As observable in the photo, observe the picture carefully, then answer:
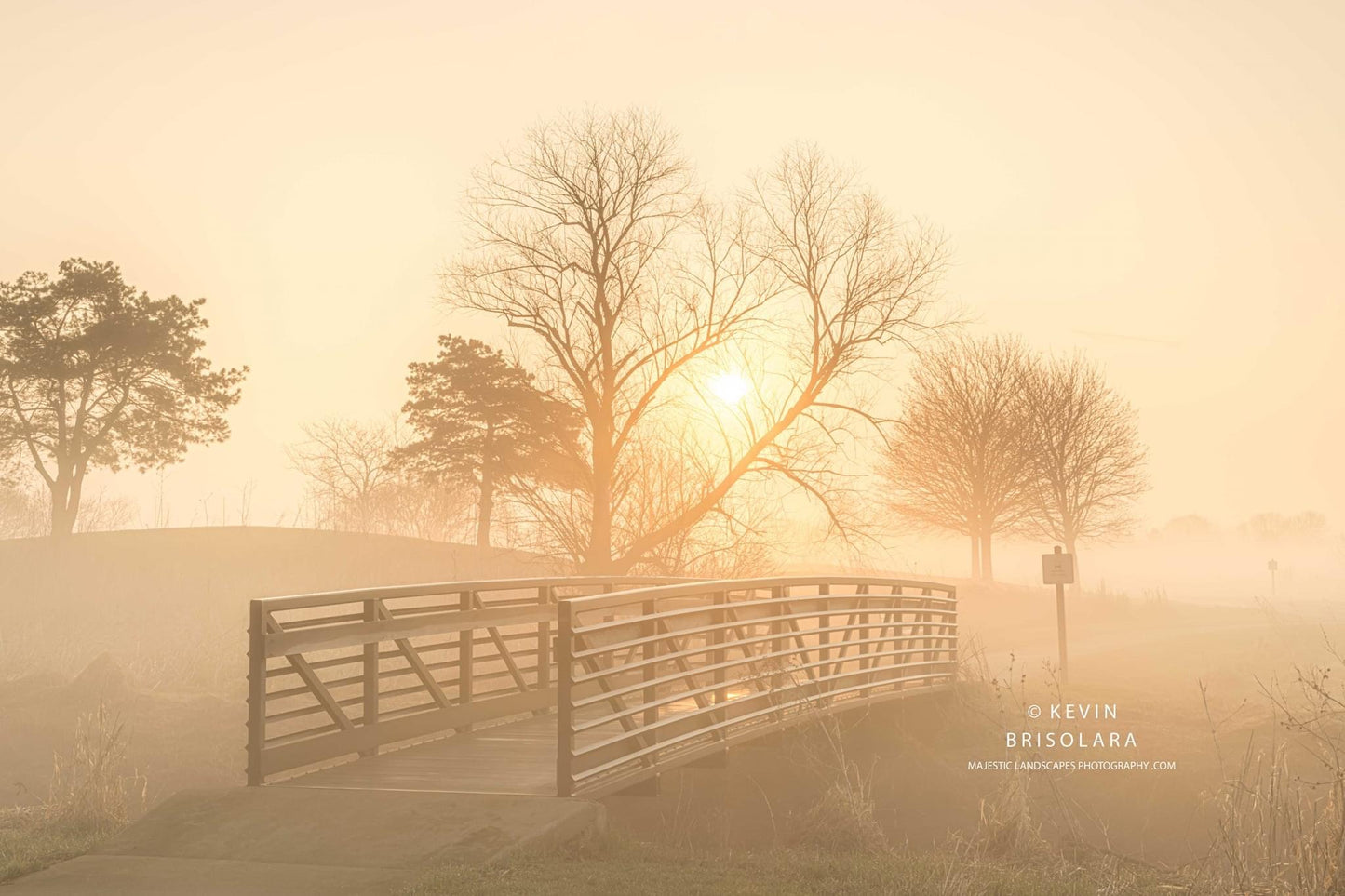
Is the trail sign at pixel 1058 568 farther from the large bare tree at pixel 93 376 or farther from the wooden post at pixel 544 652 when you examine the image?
the large bare tree at pixel 93 376

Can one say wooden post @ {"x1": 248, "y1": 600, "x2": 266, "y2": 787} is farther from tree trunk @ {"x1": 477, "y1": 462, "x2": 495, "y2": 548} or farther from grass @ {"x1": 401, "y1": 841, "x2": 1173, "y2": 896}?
tree trunk @ {"x1": 477, "y1": 462, "x2": 495, "y2": 548}

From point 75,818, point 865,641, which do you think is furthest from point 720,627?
point 75,818

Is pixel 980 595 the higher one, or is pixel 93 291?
pixel 93 291

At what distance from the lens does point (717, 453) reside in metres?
26.8

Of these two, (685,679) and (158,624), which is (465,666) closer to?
(685,679)

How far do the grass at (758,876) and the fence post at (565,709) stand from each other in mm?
551

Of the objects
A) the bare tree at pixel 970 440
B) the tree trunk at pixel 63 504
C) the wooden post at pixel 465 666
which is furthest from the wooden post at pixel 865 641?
the tree trunk at pixel 63 504

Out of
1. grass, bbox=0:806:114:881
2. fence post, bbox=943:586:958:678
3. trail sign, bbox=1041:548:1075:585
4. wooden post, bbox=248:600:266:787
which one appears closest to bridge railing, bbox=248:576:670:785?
wooden post, bbox=248:600:266:787

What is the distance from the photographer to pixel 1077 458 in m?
36.1

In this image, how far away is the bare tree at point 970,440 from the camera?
127 ft

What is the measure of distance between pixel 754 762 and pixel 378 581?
2237 cm

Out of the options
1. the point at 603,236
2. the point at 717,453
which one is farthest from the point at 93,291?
the point at 717,453

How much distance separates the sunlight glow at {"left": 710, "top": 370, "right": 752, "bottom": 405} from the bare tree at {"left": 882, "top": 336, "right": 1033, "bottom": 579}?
10001 millimetres

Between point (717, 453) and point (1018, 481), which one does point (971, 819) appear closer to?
point (717, 453)
